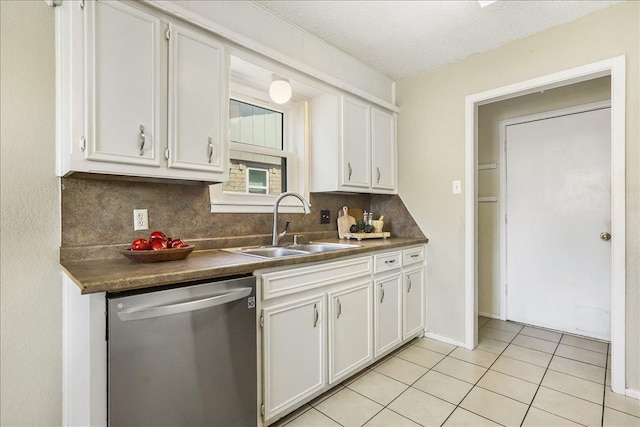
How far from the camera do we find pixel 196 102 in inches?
67.3

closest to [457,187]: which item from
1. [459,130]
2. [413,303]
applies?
[459,130]

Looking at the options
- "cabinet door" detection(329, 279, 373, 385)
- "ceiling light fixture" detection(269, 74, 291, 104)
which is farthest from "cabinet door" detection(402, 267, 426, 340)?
"ceiling light fixture" detection(269, 74, 291, 104)

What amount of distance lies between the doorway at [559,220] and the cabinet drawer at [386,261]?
1517 mm

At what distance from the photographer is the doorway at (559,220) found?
2814mm

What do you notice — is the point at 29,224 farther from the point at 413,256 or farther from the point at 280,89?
the point at 413,256

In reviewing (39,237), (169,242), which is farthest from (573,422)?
(39,237)

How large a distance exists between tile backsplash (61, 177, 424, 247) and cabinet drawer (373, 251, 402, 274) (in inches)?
27.4

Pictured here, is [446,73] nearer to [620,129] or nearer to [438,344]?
[620,129]

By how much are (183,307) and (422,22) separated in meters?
2.27

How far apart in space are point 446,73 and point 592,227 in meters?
1.85

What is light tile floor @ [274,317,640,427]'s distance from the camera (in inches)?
69.2

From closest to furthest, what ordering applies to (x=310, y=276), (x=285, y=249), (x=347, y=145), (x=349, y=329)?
(x=310, y=276) < (x=349, y=329) < (x=285, y=249) < (x=347, y=145)

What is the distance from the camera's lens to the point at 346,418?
5.80ft

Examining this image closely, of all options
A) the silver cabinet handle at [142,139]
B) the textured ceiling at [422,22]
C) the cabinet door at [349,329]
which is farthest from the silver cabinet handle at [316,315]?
the textured ceiling at [422,22]
